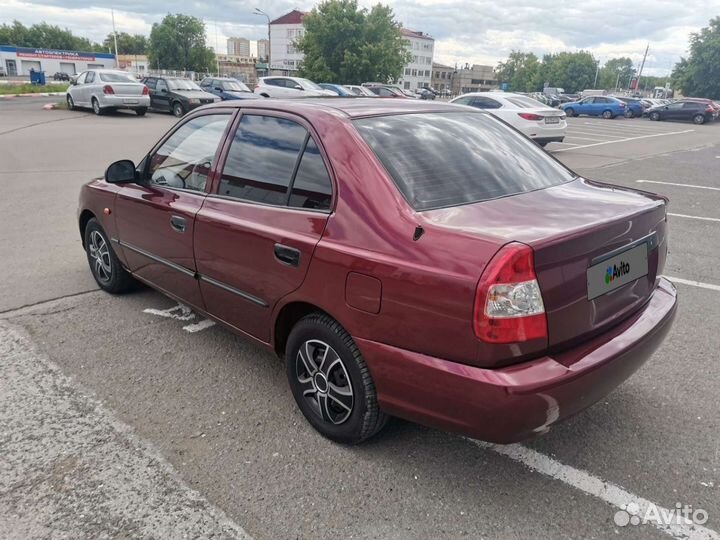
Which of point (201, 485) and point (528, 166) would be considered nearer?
point (201, 485)

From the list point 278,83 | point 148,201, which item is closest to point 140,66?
point 278,83

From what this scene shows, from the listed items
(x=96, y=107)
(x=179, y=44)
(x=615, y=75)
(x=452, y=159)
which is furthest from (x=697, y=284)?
(x=615, y=75)

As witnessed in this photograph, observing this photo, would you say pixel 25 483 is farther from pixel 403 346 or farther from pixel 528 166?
pixel 528 166

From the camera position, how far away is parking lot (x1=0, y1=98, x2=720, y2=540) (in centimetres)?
225

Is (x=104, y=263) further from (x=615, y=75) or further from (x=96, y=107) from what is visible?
(x=615, y=75)

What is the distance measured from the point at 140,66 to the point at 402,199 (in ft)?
383

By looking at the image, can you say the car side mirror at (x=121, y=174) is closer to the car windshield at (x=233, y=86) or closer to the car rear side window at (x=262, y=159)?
the car rear side window at (x=262, y=159)

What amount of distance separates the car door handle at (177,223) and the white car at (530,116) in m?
11.7

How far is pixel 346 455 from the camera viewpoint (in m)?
2.67

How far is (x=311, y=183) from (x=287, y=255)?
38cm

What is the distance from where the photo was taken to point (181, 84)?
22953 millimetres

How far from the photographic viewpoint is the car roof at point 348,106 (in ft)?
9.45

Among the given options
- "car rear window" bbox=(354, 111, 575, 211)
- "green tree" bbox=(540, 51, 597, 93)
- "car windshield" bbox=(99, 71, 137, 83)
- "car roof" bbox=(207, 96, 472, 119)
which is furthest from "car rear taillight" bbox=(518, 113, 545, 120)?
"green tree" bbox=(540, 51, 597, 93)

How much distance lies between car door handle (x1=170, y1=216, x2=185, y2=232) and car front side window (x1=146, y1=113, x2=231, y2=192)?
0.21 metres
